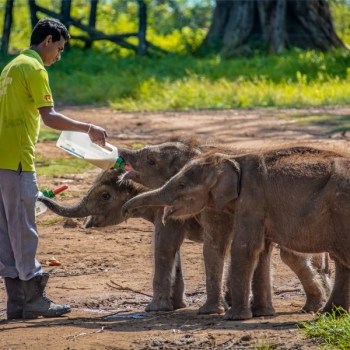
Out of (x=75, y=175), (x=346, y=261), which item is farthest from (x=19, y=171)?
(x=75, y=175)

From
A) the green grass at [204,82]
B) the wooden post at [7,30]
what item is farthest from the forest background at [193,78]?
the wooden post at [7,30]

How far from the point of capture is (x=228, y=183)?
784cm

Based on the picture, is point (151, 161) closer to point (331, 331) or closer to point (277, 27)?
point (331, 331)

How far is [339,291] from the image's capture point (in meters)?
7.77

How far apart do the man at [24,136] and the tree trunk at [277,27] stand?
1739 cm

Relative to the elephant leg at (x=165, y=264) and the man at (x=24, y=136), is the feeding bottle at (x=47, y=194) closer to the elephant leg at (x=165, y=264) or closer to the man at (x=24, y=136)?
the man at (x=24, y=136)

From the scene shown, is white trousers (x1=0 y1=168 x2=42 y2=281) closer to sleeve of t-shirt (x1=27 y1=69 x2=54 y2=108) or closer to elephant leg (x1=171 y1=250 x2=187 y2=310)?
sleeve of t-shirt (x1=27 y1=69 x2=54 y2=108)

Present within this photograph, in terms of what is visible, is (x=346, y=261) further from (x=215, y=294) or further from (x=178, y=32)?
(x=178, y=32)

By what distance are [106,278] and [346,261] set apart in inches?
108

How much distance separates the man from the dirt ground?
47 centimetres

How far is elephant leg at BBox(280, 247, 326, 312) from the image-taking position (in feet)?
26.9

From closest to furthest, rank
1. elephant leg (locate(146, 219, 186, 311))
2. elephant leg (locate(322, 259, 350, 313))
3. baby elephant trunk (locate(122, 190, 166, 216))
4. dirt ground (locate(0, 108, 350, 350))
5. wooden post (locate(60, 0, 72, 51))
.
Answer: dirt ground (locate(0, 108, 350, 350)), elephant leg (locate(322, 259, 350, 313)), baby elephant trunk (locate(122, 190, 166, 216)), elephant leg (locate(146, 219, 186, 311)), wooden post (locate(60, 0, 72, 51))

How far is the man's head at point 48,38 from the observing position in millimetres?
8031

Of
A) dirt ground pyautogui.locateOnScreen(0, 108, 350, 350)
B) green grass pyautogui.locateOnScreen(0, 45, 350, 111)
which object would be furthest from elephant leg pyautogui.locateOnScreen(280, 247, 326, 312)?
green grass pyautogui.locateOnScreen(0, 45, 350, 111)
